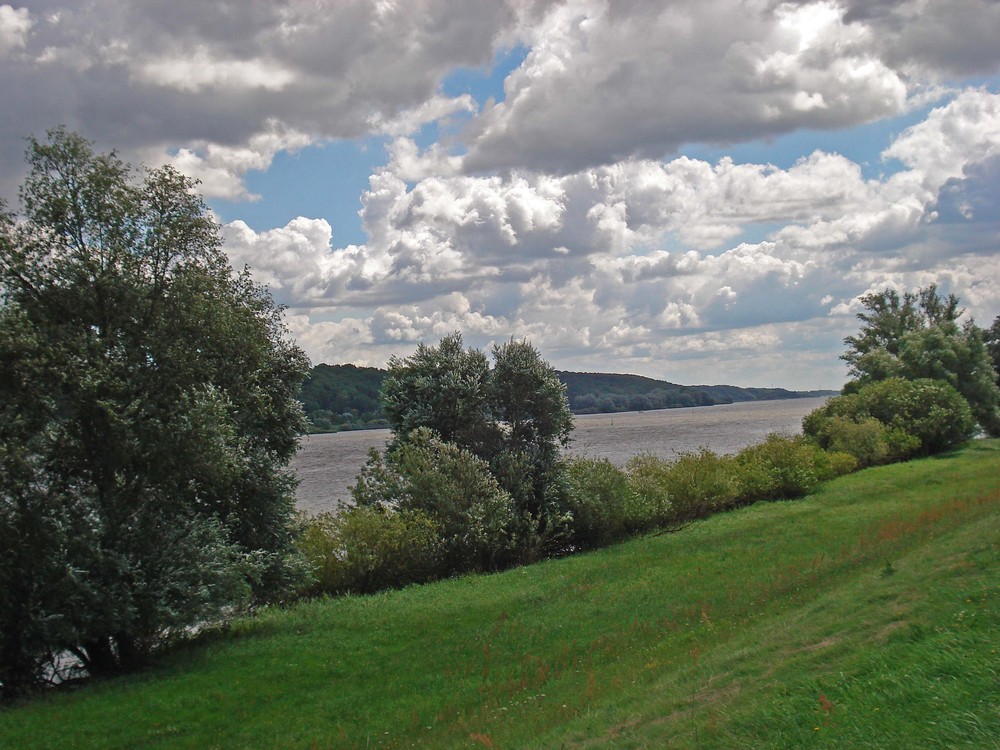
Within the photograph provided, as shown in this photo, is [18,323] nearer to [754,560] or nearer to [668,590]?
[668,590]

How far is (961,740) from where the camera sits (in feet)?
26.6

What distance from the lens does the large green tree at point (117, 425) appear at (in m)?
18.7

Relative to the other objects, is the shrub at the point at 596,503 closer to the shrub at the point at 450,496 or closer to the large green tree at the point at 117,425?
the shrub at the point at 450,496

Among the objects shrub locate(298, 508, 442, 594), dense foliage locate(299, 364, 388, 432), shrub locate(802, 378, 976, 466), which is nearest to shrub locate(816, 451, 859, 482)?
shrub locate(802, 378, 976, 466)

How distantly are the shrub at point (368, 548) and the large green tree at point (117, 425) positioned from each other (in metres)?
6.21

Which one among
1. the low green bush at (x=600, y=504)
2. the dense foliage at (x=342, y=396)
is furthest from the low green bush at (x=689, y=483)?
the dense foliage at (x=342, y=396)

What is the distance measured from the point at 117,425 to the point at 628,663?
13068 millimetres

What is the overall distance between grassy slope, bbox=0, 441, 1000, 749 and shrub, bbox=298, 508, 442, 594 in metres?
2.37

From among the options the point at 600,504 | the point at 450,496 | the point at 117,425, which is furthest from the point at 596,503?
the point at 117,425

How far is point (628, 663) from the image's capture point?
56.7ft

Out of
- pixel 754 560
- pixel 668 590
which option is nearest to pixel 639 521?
pixel 754 560

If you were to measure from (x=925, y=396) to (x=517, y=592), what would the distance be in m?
52.7

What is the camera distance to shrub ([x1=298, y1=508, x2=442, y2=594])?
1190 inches

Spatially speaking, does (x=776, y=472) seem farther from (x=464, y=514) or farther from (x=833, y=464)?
(x=464, y=514)
